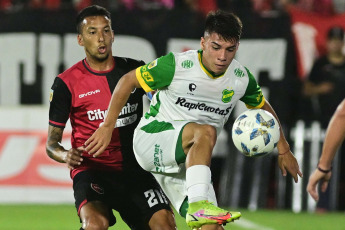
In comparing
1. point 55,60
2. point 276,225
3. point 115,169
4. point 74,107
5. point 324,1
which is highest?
point 324,1

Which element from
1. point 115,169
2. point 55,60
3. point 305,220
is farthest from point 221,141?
point 115,169

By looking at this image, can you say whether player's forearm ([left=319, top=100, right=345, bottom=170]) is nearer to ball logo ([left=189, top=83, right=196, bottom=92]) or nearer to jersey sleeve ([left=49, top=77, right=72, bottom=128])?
ball logo ([left=189, top=83, right=196, bottom=92])

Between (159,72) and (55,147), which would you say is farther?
(55,147)

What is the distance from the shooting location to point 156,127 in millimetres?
6801

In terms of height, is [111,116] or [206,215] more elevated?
[111,116]

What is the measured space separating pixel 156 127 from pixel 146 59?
5.21m

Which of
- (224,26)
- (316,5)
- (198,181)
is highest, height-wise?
(316,5)

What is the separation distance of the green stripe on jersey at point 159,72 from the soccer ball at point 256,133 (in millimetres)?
651

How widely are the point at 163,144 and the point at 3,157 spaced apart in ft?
19.1

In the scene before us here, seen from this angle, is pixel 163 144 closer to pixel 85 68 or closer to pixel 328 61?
pixel 85 68

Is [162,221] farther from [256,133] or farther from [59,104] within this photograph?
[59,104]

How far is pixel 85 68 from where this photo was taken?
287 inches

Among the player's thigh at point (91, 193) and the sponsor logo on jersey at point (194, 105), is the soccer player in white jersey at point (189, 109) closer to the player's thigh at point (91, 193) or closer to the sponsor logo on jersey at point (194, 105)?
the sponsor logo on jersey at point (194, 105)

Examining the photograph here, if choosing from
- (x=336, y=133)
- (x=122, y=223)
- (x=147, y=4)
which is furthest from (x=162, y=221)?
(x=147, y=4)
